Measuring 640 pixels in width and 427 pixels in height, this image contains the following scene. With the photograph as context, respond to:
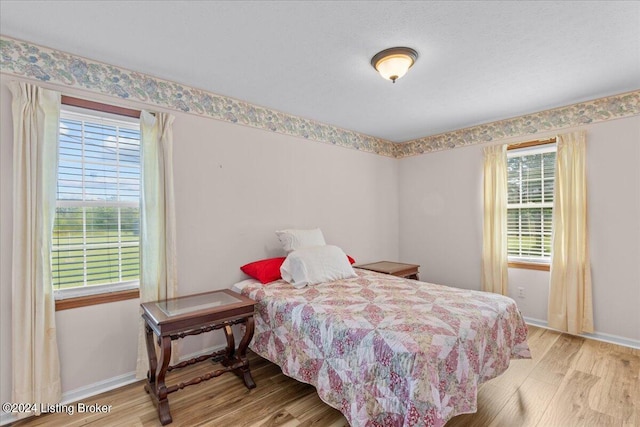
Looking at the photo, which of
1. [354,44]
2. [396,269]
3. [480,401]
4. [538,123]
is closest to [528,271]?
[396,269]

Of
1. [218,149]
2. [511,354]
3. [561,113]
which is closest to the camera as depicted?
[511,354]

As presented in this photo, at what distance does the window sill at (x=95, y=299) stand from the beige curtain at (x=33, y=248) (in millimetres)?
103

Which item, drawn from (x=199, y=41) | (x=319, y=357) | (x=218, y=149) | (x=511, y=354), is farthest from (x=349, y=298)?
(x=199, y=41)

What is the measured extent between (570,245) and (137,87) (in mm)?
4375

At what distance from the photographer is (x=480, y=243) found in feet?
13.3

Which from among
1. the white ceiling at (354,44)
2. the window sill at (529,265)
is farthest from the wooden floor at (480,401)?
the white ceiling at (354,44)

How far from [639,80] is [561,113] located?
681mm

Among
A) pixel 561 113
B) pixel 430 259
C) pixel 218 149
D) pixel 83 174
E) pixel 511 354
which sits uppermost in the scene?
pixel 561 113

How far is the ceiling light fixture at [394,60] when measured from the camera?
2.17 m

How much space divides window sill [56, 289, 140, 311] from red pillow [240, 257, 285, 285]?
0.95m

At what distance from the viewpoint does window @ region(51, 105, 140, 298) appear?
2.26 meters

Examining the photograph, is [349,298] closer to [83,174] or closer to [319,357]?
[319,357]

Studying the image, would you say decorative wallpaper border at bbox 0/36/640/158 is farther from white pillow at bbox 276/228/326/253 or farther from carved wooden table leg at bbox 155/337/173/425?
carved wooden table leg at bbox 155/337/173/425

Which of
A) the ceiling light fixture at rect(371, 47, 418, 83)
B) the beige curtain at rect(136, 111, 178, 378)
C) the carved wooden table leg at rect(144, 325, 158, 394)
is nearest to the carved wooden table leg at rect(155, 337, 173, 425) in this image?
the carved wooden table leg at rect(144, 325, 158, 394)
